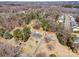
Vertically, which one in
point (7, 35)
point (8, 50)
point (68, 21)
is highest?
point (68, 21)

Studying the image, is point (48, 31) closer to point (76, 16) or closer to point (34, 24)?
point (34, 24)

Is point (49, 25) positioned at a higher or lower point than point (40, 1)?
lower

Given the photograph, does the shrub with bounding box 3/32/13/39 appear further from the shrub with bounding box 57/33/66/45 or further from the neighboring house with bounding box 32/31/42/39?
the shrub with bounding box 57/33/66/45

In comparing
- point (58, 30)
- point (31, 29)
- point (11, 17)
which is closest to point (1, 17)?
point (11, 17)

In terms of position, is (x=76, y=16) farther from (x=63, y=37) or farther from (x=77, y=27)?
(x=63, y=37)

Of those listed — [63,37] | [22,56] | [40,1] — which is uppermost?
[40,1]

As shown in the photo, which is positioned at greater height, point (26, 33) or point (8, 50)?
point (26, 33)

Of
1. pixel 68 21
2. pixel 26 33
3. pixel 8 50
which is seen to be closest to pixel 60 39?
pixel 68 21

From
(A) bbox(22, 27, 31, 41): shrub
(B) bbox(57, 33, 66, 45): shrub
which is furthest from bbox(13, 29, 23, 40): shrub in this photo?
(B) bbox(57, 33, 66, 45): shrub

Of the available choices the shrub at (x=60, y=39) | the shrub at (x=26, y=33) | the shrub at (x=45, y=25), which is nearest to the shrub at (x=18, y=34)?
the shrub at (x=26, y=33)

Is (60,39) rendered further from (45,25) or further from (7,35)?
(7,35)

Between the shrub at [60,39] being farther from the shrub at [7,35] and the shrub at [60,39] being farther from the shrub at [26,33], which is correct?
the shrub at [7,35]
